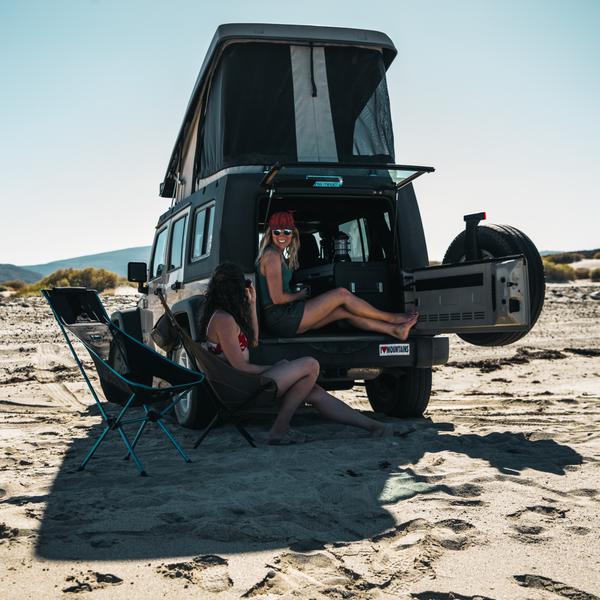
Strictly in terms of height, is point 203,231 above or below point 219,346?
above

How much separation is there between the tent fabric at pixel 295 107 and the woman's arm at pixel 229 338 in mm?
1564

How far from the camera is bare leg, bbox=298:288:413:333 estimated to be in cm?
572

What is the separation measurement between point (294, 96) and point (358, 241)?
1466 mm

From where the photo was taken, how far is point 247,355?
5219mm

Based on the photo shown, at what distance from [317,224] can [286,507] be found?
4.22 m

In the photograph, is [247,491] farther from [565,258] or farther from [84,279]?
[565,258]

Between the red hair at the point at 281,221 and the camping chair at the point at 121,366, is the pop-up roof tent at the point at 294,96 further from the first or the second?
the camping chair at the point at 121,366

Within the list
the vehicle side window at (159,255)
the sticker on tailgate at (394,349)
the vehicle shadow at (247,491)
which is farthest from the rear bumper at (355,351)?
the vehicle side window at (159,255)

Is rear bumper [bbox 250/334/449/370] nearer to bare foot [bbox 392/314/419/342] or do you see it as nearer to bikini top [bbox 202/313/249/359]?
bare foot [bbox 392/314/419/342]

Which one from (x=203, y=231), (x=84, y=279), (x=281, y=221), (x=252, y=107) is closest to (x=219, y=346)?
(x=281, y=221)

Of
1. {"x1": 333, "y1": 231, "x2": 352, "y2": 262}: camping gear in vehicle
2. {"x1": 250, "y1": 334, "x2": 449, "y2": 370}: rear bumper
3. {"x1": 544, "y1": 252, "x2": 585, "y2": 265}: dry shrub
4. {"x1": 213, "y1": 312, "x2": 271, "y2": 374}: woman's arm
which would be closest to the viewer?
{"x1": 213, "y1": 312, "x2": 271, "y2": 374}: woman's arm

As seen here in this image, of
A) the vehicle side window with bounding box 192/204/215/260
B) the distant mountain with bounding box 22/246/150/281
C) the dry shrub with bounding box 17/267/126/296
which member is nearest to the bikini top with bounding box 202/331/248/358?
the vehicle side window with bounding box 192/204/215/260

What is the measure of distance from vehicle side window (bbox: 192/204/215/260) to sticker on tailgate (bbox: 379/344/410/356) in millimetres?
1614

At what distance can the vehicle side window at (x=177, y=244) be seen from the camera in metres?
6.92
